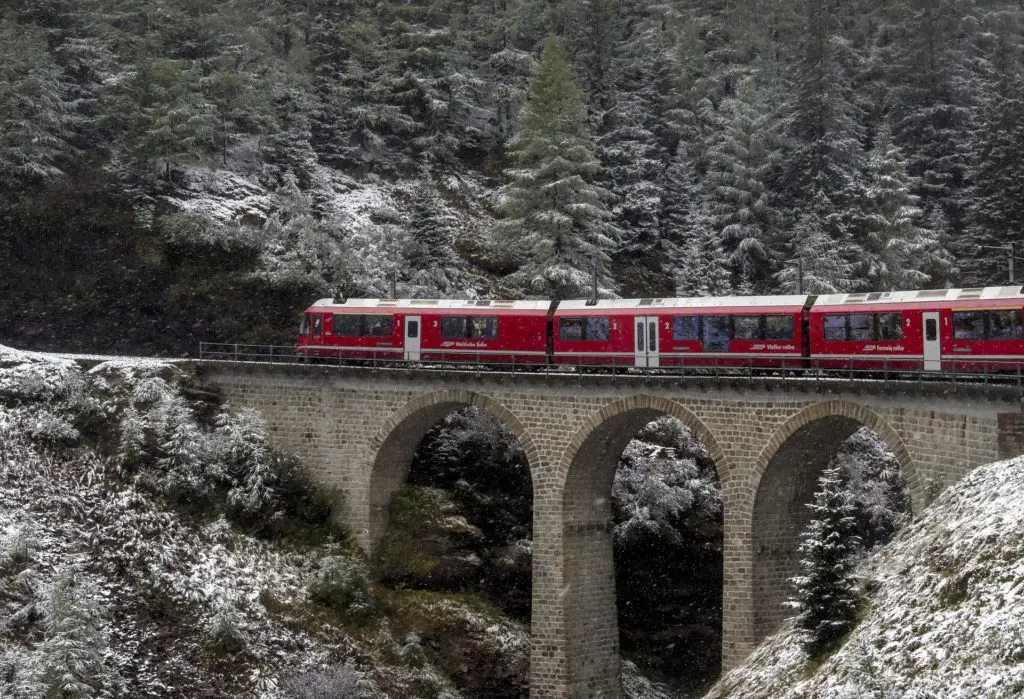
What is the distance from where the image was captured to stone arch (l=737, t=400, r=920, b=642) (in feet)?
105

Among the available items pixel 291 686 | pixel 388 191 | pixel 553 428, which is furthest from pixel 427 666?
pixel 388 191

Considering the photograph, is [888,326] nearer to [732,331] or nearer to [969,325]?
[969,325]

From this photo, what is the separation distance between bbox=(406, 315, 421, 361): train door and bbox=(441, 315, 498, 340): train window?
3.51 ft

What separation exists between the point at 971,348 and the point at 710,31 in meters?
51.7

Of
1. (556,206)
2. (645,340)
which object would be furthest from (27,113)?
(645,340)

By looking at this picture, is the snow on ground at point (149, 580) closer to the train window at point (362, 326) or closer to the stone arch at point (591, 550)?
the stone arch at point (591, 550)

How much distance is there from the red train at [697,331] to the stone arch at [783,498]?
2251 mm

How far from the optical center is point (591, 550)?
122 ft

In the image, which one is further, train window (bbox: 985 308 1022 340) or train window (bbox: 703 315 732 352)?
train window (bbox: 703 315 732 352)

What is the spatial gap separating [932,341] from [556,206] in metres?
23.3

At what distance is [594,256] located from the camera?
163 feet

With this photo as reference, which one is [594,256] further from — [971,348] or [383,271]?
[971,348]

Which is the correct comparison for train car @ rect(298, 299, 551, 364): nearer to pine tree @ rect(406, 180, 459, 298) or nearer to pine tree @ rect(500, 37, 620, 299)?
pine tree @ rect(500, 37, 620, 299)

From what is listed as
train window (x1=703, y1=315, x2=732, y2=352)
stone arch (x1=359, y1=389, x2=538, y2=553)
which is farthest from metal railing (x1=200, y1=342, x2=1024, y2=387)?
stone arch (x1=359, y1=389, x2=538, y2=553)
